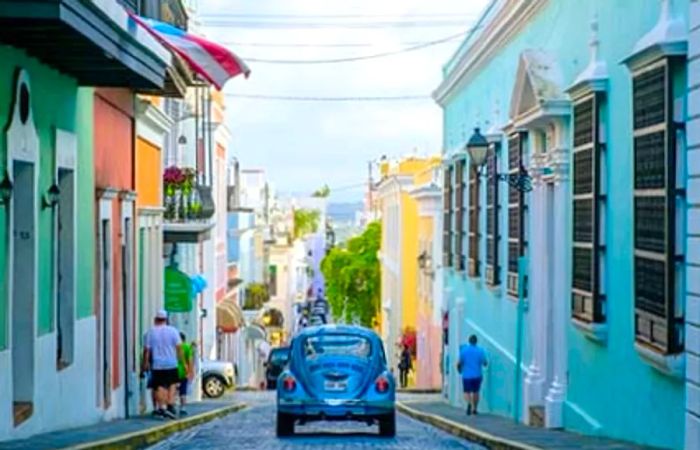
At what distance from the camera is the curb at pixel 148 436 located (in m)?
14.6

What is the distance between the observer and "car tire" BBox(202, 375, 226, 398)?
131 feet

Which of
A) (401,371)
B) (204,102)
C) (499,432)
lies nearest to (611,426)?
(499,432)

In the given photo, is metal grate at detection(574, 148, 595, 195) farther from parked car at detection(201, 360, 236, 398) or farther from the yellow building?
the yellow building

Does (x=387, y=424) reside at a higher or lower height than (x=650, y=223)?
lower

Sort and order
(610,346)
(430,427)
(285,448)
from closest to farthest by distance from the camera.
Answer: (610,346) → (285,448) → (430,427)

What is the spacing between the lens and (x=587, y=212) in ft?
58.1

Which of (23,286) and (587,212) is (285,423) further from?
(23,286)

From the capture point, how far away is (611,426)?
16.4m

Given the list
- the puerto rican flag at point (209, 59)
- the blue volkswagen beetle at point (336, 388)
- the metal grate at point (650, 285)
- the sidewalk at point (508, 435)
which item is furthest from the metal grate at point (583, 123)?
the blue volkswagen beetle at point (336, 388)

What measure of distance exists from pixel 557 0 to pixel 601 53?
3.84 m

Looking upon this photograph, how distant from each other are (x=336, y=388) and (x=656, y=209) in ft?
27.8

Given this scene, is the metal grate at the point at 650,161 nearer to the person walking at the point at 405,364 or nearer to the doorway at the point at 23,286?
the doorway at the point at 23,286

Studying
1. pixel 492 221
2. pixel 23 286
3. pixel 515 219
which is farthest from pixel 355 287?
pixel 23 286

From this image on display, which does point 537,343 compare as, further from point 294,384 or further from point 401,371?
point 401,371
